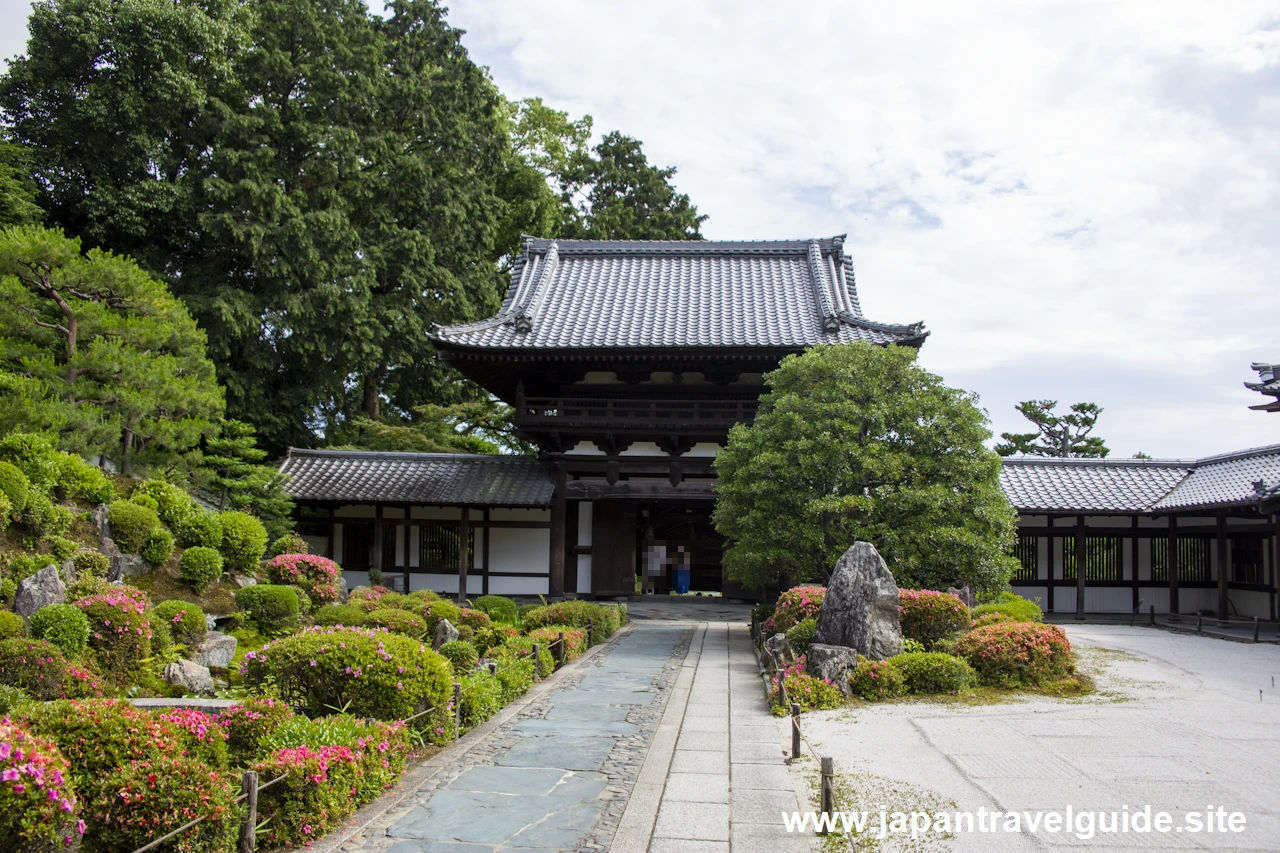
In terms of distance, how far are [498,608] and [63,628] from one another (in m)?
8.08

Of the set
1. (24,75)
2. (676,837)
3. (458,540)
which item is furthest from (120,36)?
(676,837)

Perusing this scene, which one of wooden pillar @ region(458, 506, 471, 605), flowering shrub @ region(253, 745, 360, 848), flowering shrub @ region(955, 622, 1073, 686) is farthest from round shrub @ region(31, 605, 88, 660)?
wooden pillar @ region(458, 506, 471, 605)

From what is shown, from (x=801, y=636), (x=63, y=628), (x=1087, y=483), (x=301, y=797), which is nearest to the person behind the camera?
(x=301, y=797)

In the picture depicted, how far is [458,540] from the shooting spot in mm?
21812

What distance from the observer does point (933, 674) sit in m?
10.5

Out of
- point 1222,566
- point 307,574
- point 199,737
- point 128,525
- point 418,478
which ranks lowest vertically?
point 199,737

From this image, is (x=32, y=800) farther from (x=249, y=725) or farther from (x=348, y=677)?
(x=348, y=677)

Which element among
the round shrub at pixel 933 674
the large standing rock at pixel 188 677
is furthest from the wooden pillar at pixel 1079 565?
the large standing rock at pixel 188 677

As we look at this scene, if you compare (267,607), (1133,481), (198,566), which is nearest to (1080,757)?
(267,607)

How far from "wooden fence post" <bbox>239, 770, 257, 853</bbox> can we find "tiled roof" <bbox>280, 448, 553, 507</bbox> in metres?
15.0

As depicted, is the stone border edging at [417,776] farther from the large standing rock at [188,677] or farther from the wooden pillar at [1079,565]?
the wooden pillar at [1079,565]

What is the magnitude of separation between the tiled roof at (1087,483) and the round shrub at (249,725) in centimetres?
1765

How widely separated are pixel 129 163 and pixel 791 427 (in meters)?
18.4

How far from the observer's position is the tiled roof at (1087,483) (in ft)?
67.1
